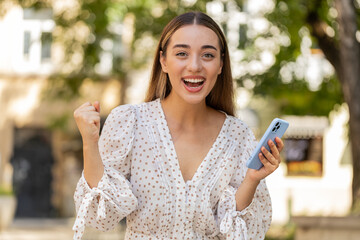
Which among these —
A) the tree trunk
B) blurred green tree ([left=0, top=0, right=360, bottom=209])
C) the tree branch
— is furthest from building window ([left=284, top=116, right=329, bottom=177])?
the tree trunk

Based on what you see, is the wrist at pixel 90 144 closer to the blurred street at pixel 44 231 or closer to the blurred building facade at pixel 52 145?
the blurred street at pixel 44 231

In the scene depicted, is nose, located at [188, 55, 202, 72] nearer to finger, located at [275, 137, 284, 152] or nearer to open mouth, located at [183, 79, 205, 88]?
open mouth, located at [183, 79, 205, 88]

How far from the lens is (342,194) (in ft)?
72.7

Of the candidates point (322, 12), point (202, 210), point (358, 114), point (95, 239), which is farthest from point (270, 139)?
point (95, 239)

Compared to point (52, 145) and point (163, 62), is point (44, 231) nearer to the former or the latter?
point (52, 145)

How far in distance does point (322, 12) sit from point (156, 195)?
884cm

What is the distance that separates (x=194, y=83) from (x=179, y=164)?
315 mm

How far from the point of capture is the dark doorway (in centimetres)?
2320

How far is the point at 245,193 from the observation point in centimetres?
316

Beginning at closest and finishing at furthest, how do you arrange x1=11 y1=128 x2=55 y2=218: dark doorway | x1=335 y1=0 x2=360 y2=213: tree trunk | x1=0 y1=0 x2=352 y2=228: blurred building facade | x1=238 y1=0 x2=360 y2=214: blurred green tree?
x1=335 y1=0 x2=360 y2=213: tree trunk
x1=238 y1=0 x2=360 y2=214: blurred green tree
x1=0 y1=0 x2=352 y2=228: blurred building facade
x1=11 y1=128 x2=55 y2=218: dark doorway

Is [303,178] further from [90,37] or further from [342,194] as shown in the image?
[90,37]

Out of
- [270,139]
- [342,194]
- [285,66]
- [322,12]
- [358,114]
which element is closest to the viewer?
[270,139]

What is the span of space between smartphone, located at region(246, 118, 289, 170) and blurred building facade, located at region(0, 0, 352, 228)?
1914 centimetres

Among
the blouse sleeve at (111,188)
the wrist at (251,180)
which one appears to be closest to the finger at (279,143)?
the wrist at (251,180)
